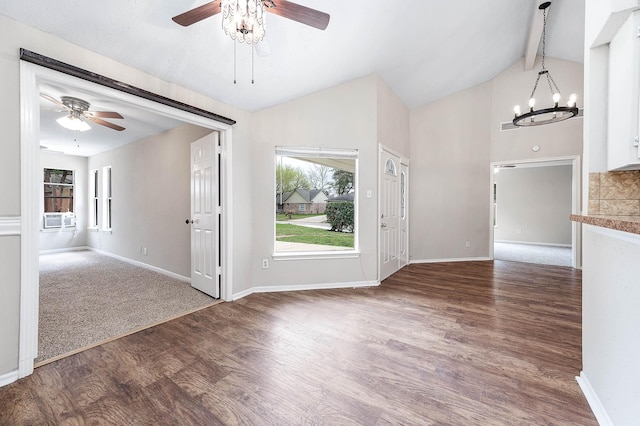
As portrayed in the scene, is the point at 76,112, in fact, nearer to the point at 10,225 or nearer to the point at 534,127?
the point at 10,225

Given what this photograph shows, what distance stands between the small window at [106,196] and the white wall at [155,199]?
8.2 inches

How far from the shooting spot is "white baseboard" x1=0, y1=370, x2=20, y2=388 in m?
1.71

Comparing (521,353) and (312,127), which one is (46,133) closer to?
(312,127)

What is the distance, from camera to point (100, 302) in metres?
3.21

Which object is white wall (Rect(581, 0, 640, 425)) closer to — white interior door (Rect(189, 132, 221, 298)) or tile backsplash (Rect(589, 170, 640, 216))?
tile backsplash (Rect(589, 170, 640, 216))

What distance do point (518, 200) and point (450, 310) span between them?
6.95 m

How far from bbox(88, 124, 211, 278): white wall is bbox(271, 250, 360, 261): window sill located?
154cm

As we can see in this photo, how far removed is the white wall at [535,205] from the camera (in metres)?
7.38

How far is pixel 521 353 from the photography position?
2123mm

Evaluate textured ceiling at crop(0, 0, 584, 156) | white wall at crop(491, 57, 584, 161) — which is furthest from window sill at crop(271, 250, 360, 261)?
white wall at crop(491, 57, 584, 161)

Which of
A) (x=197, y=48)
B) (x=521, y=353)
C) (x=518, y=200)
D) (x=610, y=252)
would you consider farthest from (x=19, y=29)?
(x=518, y=200)

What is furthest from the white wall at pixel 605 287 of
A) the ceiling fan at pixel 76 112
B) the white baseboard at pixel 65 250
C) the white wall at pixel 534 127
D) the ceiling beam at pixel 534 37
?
the white baseboard at pixel 65 250

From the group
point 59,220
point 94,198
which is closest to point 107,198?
point 94,198

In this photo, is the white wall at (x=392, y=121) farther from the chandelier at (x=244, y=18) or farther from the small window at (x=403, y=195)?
the chandelier at (x=244, y=18)
